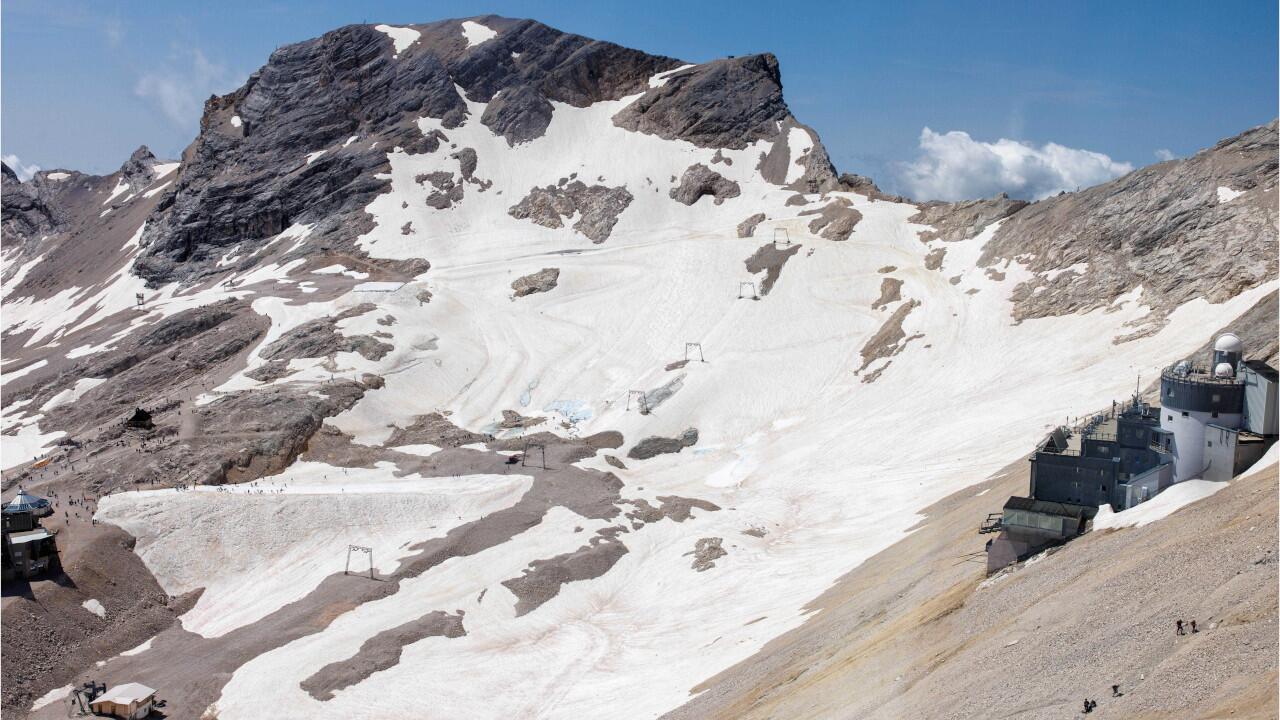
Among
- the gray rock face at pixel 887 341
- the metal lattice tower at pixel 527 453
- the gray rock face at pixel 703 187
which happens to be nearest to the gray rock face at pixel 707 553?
the metal lattice tower at pixel 527 453

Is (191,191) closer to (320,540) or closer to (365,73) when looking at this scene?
(365,73)

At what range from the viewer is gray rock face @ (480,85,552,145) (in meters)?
146

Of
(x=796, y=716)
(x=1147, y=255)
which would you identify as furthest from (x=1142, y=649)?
(x=1147, y=255)

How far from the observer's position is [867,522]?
5853 cm

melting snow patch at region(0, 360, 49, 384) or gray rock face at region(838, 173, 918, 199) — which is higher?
gray rock face at region(838, 173, 918, 199)

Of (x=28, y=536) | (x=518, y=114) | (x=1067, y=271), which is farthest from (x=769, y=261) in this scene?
(x=28, y=536)

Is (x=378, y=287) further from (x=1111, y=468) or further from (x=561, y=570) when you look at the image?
(x=1111, y=468)

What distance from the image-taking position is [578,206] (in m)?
132

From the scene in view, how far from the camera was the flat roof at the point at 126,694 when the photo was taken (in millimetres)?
42906

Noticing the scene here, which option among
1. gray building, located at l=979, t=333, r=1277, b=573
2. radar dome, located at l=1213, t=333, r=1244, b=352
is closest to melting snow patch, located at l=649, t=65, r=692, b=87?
radar dome, located at l=1213, t=333, r=1244, b=352

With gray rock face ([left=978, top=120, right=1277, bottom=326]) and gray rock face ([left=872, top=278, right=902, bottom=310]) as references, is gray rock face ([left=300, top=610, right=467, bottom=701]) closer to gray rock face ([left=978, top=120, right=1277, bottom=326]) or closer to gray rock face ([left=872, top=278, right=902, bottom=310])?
gray rock face ([left=978, top=120, right=1277, bottom=326])

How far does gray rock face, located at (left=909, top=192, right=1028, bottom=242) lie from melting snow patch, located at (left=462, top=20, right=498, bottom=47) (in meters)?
84.5

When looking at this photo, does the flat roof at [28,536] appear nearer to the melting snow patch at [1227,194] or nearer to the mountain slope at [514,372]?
the mountain slope at [514,372]

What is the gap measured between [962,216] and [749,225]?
1016 inches
